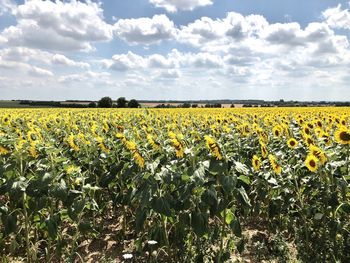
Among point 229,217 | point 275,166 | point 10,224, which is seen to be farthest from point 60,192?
point 275,166

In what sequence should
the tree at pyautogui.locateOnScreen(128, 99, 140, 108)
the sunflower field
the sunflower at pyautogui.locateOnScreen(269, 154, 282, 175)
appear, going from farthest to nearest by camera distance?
the tree at pyautogui.locateOnScreen(128, 99, 140, 108) → the sunflower at pyautogui.locateOnScreen(269, 154, 282, 175) → the sunflower field

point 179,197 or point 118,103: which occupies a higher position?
point 118,103

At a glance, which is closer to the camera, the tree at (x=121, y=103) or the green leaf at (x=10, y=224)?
the green leaf at (x=10, y=224)

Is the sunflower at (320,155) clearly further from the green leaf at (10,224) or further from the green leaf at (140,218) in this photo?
the green leaf at (10,224)

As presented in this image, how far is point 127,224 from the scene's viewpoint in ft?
20.5

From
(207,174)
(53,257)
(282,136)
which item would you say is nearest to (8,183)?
(53,257)

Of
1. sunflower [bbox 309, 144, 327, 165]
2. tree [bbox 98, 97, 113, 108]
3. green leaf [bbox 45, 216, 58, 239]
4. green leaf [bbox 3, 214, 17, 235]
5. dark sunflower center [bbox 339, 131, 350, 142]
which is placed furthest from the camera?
tree [bbox 98, 97, 113, 108]

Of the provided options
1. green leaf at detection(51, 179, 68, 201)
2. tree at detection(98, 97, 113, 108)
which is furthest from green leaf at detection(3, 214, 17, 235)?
tree at detection(98, 97, 113, 108)

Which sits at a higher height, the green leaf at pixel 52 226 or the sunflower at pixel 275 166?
the sunflower at pixel 275 166

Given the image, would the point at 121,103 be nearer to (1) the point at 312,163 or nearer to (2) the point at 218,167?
(1) the point at 312,163

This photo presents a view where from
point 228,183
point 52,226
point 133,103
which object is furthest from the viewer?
point 133,103

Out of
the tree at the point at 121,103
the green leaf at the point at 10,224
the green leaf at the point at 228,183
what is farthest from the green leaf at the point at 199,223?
the tree at the point at 121,103

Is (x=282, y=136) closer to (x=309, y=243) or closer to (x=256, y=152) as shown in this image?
(x=256, y=152)

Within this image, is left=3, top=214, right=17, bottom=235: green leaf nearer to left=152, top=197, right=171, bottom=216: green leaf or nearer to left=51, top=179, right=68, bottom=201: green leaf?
left=51, top=179, right=68, bottom=201: green leaf
